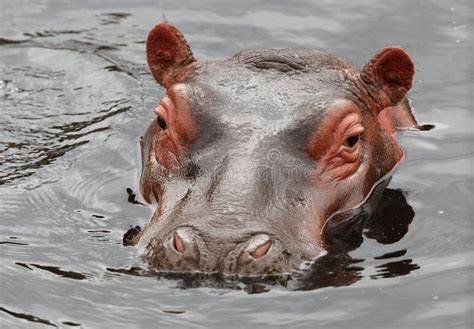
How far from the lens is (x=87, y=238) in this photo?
11.1m

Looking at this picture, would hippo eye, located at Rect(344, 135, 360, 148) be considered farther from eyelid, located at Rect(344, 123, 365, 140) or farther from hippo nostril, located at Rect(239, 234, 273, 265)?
hippo nostril, located at Rect(239, 234, 273, 265)

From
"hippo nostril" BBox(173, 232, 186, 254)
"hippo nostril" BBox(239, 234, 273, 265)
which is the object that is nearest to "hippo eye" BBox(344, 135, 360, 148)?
"hippo nostril" BBox(239, 234, 273, 265)

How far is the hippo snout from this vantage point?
369 inches

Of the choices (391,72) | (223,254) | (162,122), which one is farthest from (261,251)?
(391,72)

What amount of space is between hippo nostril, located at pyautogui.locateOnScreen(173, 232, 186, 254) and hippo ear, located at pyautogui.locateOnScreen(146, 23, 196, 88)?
3208 mm

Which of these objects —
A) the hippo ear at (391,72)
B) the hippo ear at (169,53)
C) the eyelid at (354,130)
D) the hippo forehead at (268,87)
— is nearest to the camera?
the hippo forehead at (268,87)

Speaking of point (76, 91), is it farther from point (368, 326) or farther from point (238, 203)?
point (368, 326)

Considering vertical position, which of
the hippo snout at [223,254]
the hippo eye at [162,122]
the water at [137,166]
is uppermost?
the hippo eye at [162,122]

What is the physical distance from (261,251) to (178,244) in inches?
25.2

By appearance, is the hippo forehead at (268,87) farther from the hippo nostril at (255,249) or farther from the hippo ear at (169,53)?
the hippo nostril at (255,249)

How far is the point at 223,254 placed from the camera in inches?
370

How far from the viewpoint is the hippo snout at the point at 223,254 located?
30.8 feet

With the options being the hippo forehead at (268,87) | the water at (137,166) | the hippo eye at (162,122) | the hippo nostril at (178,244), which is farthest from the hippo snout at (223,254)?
the hippo eye at (162,122)

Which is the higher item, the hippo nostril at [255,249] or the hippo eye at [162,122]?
the hippo eye at [162,122]
